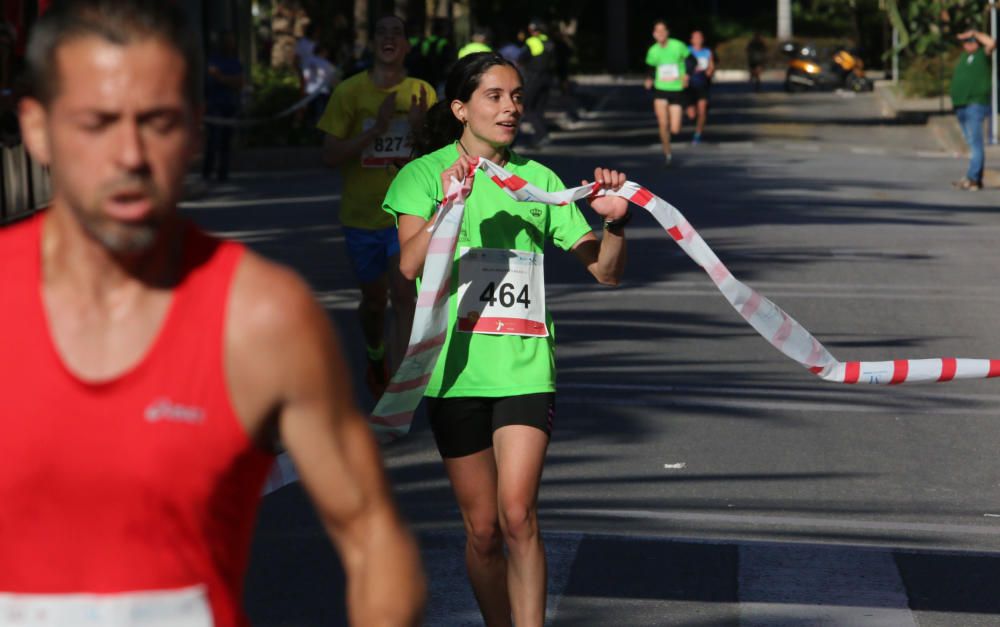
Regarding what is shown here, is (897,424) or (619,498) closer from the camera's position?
(619,498)

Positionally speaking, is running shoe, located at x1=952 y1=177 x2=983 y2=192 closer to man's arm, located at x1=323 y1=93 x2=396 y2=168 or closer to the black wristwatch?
man's arm, located at x1=323 y1=93 x2=396 y2=168

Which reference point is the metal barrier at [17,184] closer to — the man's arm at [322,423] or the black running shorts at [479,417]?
the black running shorts at [479,417]

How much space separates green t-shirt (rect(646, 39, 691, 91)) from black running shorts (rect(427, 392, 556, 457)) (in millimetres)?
22828

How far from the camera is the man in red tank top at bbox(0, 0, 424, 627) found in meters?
2.26

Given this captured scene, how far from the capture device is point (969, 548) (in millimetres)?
6953

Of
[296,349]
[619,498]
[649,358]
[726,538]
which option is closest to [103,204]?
[296,349]

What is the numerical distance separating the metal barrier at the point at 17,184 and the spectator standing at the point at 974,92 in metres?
11.3

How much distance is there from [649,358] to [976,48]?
44.5 feet

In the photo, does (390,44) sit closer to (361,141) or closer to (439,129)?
(361,141)

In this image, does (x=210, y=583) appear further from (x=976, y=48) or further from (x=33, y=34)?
(x=976, y=48)

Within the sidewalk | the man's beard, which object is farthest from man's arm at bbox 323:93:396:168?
the sidewalk

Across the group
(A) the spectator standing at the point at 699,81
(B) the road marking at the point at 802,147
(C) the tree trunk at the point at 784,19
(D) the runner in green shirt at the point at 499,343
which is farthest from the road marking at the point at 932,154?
(C) the tree trunk at the point at 784,19

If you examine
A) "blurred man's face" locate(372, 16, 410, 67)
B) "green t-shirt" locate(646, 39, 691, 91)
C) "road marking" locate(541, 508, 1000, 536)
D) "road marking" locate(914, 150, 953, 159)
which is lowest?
"road marking" locate(914, 150, 953, 159)

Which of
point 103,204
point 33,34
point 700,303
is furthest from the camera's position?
point 700,303
